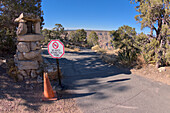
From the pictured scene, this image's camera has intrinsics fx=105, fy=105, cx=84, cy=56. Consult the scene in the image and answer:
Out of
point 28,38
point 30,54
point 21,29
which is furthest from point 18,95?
point 21,29

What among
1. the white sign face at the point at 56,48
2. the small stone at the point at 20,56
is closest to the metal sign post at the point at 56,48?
the white sign face at the point at 56,48

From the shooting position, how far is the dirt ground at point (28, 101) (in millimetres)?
2809

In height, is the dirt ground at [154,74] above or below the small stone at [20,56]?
below

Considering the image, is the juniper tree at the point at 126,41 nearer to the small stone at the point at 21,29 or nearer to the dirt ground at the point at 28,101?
the dirt ground at the point at 28,101

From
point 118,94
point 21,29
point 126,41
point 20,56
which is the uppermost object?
point 21,29

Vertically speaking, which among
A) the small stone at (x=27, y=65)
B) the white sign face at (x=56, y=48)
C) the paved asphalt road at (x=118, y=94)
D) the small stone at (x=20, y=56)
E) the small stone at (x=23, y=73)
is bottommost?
the paved asphalt road at (x=118, y=94)

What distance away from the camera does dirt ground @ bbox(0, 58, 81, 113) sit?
2.81 m

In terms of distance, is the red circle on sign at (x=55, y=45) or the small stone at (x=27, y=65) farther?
the small stone at (x=27, y=65)

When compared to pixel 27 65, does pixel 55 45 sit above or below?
above

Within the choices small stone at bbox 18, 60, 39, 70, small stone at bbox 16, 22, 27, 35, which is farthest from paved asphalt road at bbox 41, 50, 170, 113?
small stone at bbox 16, 22, 27, 35

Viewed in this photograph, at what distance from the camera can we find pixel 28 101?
3.12m

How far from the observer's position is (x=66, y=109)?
2.88 meters

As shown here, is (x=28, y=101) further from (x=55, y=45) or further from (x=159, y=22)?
(x=159, y=22)

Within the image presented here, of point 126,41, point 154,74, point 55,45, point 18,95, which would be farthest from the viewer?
point 126,41
